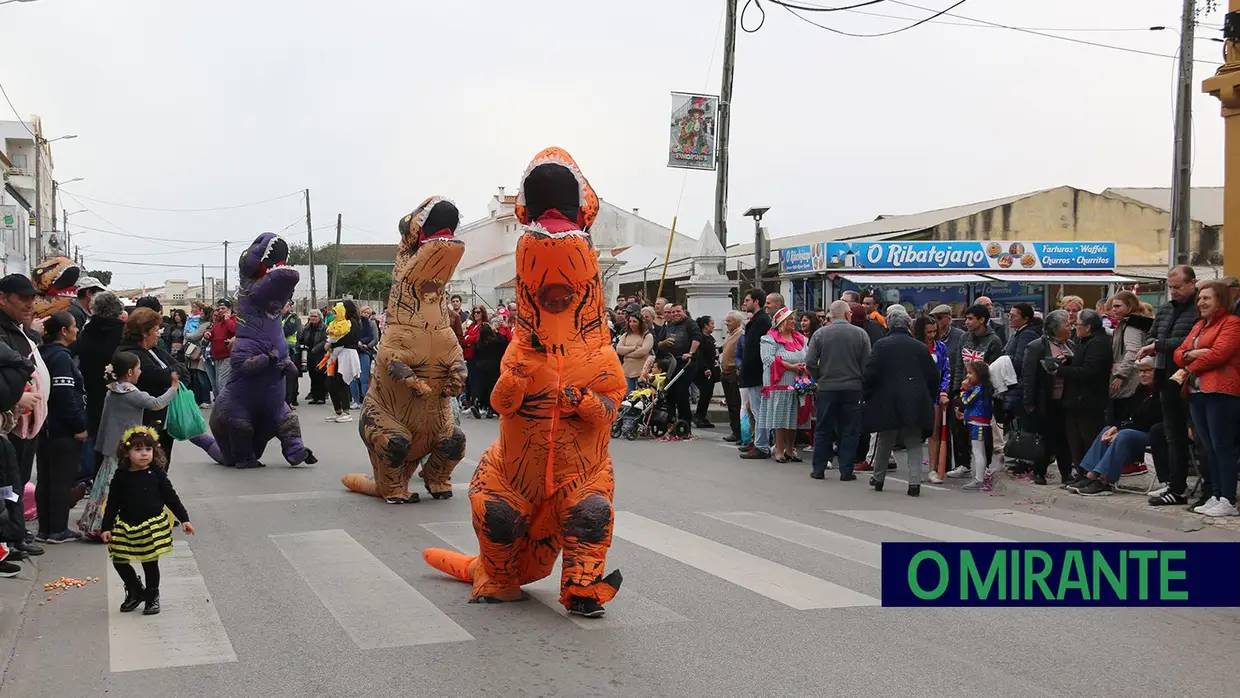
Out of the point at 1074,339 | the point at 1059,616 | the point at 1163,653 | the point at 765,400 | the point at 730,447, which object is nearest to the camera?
the point at 1163,653

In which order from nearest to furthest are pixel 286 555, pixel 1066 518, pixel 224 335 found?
pixel 286 555
pixel 1066 518
pixel 224 335

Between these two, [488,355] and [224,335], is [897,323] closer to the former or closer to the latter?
[488,355]

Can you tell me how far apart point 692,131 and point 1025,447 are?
11491 millimetres

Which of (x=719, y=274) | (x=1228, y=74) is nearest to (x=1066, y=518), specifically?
(x=1228, y=74)

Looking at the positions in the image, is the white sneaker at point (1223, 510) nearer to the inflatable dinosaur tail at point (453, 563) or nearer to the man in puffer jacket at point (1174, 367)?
the man in puffer jacket at point (1174, 367)

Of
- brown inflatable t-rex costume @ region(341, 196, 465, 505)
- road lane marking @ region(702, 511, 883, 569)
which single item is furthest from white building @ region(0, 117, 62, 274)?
road lane marking @ region(702, 511, 883, 569)

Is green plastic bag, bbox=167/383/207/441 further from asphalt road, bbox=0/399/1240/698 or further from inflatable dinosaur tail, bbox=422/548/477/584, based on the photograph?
inflatable dinosaur tail, bbox=422/548/477/584

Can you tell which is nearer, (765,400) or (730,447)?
(765,400)

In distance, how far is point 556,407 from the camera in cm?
612

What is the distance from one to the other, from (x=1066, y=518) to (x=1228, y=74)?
559 cm

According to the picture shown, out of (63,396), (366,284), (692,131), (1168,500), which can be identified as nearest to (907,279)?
(692,131)

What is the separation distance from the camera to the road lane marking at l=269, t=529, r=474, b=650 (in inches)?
231

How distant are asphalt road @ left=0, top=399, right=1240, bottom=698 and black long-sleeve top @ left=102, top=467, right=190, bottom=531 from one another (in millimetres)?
583

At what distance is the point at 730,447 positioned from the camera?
14820mm
